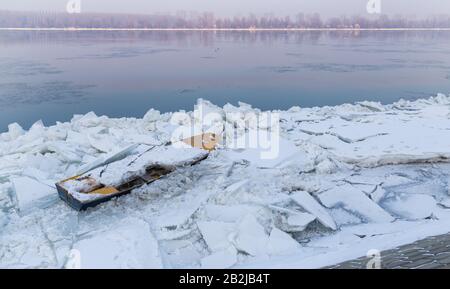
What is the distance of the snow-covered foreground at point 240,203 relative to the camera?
3.88 metres

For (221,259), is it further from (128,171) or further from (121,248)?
(128,171)

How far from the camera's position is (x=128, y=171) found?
18.1ft

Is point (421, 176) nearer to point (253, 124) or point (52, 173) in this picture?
point (253, 124)

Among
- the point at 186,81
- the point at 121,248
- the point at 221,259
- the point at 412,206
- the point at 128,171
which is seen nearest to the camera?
the point at 221,259

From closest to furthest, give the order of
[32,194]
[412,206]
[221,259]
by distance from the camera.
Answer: [221,259]
[412,206]
[32,194]

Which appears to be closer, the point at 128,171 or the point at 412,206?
the point at 412,206

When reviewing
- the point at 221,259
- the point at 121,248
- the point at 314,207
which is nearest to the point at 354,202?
the point at 314,207

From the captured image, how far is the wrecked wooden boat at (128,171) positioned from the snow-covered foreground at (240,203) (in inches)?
4.5

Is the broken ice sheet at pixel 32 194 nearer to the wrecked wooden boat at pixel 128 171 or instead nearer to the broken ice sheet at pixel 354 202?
the wrecked wooden boat at pixel 128 171

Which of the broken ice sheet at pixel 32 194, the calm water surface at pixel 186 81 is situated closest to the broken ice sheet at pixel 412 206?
the broken ice sheet at pixel 32 194

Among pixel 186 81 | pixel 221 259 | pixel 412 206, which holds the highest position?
pixel 186 81

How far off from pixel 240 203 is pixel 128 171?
170cm
